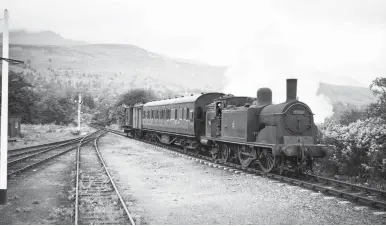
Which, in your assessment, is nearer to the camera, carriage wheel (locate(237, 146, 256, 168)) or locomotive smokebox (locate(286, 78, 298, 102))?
locomotive smokebox (locate(286, 78, 298, 102))

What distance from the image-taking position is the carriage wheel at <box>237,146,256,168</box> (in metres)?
12.3

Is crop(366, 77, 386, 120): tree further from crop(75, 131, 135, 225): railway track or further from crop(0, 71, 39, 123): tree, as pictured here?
crop(0, 71, 39, 123): tree

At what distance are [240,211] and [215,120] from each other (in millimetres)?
8087

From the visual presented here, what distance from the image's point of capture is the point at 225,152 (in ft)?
48.3

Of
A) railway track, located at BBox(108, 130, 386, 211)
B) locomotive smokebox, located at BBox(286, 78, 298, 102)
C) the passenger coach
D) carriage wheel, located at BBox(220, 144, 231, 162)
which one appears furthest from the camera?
the passenger coach

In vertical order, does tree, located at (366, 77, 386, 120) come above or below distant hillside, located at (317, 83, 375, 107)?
below

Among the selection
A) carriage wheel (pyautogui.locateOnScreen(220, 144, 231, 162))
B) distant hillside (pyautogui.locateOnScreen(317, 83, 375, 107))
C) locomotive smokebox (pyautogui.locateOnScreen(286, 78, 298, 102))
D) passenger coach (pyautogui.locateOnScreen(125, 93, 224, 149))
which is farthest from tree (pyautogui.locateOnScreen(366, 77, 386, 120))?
distant hillside (pyautogui.locateOnScreen(317, 83, 375, 107))

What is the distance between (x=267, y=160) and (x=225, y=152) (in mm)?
3132

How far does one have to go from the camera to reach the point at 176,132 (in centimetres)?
2006

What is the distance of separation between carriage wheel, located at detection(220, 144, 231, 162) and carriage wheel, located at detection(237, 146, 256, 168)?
0.92 metres

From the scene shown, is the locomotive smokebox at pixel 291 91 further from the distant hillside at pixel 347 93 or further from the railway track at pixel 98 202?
the distant hillside at pixel 347 93

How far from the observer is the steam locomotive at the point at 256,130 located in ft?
35.7

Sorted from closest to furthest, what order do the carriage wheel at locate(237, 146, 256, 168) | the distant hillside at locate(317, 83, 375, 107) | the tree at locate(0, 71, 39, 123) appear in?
the carriage wheel at locate(237, 146, 256, 168) < the tree at locate(0, 71, 39, 123) < the distant hillside at locate(317, 83, 375, 107)

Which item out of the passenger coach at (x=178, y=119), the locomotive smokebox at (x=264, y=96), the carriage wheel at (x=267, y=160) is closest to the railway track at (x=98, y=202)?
the carriage wheel at (x=267, y=160)
